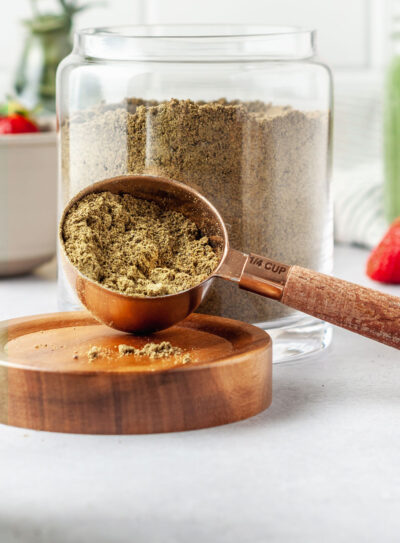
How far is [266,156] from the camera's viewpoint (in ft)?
2.05

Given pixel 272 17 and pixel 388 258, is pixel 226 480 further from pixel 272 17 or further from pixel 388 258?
pixel 272 17

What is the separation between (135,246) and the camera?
59 centimetres

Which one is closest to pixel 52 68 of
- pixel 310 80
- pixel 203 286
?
pixel 310 80

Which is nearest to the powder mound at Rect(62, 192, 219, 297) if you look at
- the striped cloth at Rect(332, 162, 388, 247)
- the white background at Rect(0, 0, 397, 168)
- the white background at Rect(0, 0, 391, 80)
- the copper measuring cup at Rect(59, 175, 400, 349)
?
the copper measuring cup at Rect(59, 175, 400, 349)

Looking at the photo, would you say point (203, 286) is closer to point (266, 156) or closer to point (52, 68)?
point (266, 156)

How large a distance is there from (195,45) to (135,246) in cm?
16

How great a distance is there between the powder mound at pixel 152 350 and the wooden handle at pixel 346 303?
10 cm

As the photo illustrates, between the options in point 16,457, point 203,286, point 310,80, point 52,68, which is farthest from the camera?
point 52,68

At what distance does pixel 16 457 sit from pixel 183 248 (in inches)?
8.0

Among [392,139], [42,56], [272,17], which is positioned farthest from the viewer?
[272,17]

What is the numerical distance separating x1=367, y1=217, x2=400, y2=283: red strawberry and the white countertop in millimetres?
351

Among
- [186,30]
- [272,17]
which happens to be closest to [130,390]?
[186,30]

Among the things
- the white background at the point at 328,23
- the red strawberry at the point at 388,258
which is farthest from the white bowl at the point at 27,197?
the white background at the point at 328,23

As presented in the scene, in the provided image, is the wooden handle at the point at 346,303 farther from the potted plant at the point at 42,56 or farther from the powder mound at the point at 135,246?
the potted plant at the point at 42,56
